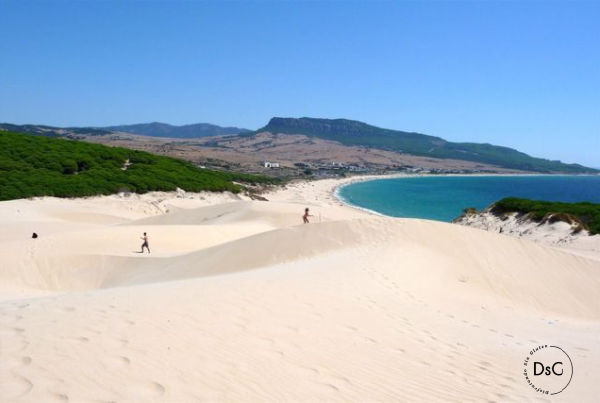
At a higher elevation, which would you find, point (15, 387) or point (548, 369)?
point (15, 387)

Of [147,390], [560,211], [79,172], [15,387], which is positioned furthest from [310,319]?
[79,172]

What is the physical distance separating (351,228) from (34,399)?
12940mm

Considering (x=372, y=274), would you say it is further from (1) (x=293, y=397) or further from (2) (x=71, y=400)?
(2) (x=71, y=400)

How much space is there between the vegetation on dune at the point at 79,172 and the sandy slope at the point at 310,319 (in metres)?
27.7

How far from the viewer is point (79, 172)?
4966 centimetres

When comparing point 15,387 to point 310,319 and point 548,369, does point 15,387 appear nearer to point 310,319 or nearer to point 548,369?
point 310,319

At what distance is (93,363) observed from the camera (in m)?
4.51

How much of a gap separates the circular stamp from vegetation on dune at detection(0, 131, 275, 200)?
43.9 m

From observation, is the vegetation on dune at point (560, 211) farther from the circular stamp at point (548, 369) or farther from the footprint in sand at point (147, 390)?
the footprint in sand at point (147, 390)

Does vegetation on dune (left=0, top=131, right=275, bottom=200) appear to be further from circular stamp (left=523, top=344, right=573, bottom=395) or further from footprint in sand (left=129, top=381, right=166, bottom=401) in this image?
circular stamp (left=523, top=344, right=573, bottom=395)

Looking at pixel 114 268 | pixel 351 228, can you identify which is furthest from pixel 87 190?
pixel 351 228

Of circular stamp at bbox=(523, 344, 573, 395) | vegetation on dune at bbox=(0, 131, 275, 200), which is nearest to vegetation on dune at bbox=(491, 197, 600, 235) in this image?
circular stamp at bbox=(523, 344, 573, 395)

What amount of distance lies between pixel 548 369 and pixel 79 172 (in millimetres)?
52564

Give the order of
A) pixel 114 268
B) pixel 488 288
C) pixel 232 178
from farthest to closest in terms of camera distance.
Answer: pixel 232 178 < pixel 114 268 < pixel 488 288
